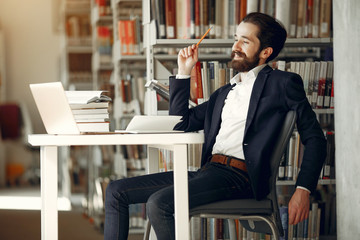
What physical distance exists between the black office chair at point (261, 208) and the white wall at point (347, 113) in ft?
1.98

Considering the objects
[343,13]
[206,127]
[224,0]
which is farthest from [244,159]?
[224,0]

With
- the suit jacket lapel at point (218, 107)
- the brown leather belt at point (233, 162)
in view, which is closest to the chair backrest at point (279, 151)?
the brown leather belt at point (233, 162)

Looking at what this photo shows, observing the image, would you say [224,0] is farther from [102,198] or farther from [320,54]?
[102,198]

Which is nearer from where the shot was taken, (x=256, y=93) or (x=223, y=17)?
(x=256, y=93)

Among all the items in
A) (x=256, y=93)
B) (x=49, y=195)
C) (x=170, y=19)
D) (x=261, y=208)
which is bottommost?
(x=261, y=208)

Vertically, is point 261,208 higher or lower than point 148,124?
lower

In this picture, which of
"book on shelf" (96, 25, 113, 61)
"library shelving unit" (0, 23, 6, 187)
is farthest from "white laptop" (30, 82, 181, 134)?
"library shelving unit" (0, 23, 6, 187)

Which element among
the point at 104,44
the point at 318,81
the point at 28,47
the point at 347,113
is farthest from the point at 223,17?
the point at 28,47

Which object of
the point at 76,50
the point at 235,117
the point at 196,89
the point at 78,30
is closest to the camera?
the point at 235,117

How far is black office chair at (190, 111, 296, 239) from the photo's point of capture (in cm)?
208

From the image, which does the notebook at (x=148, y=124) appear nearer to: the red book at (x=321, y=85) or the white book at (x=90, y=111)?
the white book at (x=90, y=111)

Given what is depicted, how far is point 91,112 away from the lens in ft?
6.36

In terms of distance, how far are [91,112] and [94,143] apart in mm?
185

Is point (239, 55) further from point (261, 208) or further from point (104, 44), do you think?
point (104, 44)
